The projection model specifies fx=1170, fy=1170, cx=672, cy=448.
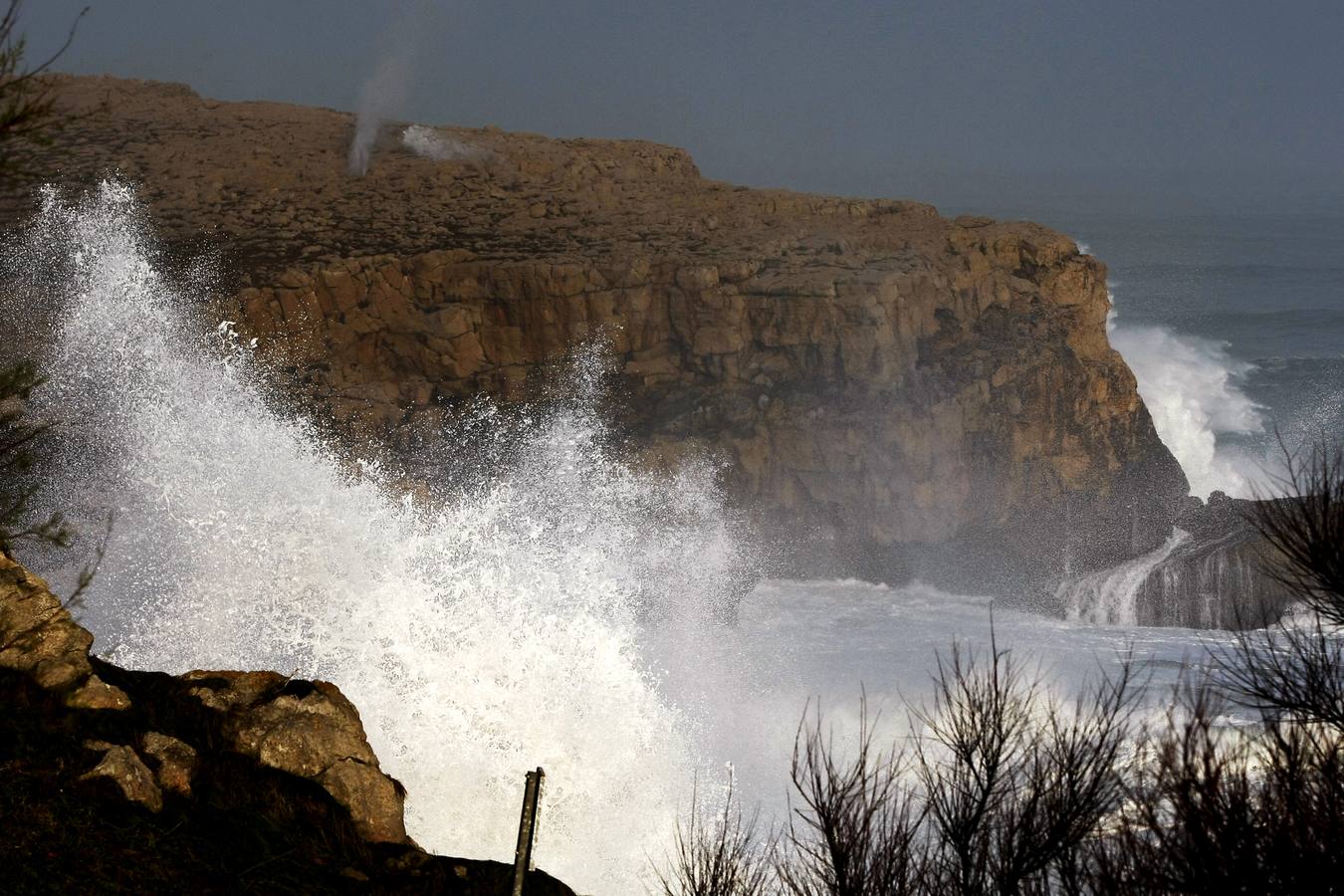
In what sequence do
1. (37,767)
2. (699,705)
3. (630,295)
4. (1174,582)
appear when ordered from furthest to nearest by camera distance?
1. (630,295)
2. (1174,582)
3. (699,705)
4. (37,767)

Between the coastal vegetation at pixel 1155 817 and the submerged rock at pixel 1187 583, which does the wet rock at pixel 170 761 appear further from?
the submerged rock at pixel 1187 583

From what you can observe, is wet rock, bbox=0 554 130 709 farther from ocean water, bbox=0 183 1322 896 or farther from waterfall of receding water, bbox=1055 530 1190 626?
waterfall of receding water, bbox=1055 530 1190 626

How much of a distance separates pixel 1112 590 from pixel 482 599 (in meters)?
20.6

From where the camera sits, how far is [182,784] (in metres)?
9.26

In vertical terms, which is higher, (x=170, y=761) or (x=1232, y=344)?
(x=1232, y=344)

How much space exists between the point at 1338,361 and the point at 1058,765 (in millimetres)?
78728

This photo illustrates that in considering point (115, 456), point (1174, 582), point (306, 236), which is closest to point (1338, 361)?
point (1174, 582)

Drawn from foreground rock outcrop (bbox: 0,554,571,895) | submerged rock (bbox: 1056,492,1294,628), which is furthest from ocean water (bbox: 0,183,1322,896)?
foreground rock outcrop (bbox: 0,554,571,895)

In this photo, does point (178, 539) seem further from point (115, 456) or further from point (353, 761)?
point (353, 761)

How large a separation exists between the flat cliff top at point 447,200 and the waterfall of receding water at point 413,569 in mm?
3344

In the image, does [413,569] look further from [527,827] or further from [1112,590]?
[1112,590]

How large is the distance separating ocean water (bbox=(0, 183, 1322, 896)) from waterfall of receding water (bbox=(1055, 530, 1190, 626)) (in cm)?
14

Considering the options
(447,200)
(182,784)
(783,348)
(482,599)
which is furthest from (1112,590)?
(182,784)

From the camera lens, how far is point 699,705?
24.4 metres
